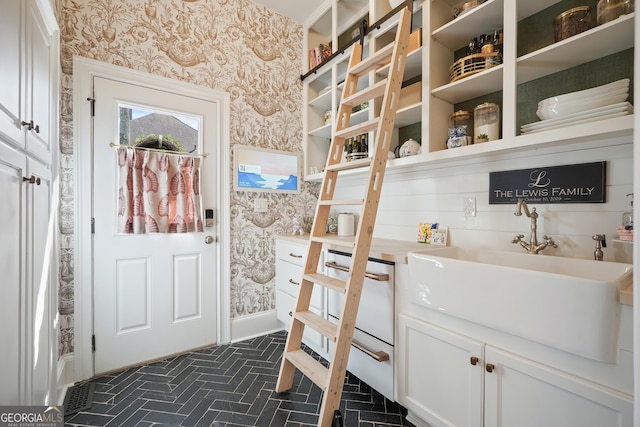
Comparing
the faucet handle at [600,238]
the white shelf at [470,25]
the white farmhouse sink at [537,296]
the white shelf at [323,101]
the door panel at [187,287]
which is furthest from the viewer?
the white shelf at [323,101]

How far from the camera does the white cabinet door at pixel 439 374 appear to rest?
1.25 meters

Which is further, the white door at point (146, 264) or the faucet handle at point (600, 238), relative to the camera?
the white door at point (146, 264)

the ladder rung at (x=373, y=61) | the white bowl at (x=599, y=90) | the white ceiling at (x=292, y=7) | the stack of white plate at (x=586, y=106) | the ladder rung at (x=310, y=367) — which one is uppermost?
the white ceiling at (x=292, y=7)

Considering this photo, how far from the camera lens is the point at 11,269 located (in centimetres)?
101

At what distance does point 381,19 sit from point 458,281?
1902 mm

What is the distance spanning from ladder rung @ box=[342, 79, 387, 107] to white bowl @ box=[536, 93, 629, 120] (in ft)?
2.70

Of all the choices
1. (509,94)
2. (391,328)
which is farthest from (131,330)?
(509,94)

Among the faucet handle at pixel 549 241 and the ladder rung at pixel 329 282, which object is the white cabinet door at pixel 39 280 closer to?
the ladder rung at pixel 329 282

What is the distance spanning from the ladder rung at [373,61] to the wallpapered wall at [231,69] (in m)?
1.17

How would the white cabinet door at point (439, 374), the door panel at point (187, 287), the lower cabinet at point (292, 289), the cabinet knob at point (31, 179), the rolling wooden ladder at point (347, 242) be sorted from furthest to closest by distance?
the door panel at point (187, 287), the lower cabinet at point (292, 289), the rolling wooden ladder at point (347, 242), the white cabinet door at point (439, 374), the cabinet knob at point (31, 179)

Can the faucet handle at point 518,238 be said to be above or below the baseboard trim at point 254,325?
above

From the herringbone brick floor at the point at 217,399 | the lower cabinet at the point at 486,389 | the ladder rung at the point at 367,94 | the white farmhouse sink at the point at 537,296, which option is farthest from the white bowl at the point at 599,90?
the herringbone brick floor at the point at 217,399

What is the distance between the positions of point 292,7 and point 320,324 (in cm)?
297

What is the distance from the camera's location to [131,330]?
219cm
